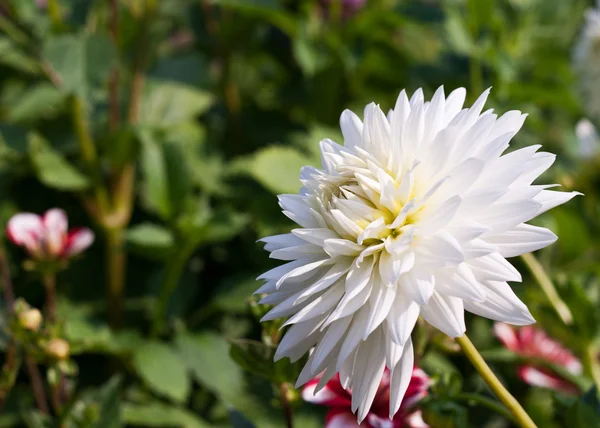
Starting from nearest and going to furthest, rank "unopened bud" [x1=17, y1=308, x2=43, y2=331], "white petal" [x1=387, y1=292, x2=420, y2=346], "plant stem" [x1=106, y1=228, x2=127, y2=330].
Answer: "white petal" [x1=387, y1=292, x2=420, y2=346]
"unopened bud" [x1=17, y1=308, x2=43, y2=331]
"plant stem" [x1=106, y1=228, x2=127, y2=330]

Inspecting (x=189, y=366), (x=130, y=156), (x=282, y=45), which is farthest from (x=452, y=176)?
(x=282, y=45)

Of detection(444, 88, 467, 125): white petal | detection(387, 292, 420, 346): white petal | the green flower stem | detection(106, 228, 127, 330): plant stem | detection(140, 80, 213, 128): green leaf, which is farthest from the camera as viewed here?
detection(140, 80, 213, 128): green leaf

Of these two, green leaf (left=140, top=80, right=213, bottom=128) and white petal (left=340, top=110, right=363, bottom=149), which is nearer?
white petal (left=340, top=110, right=363, bottom=149)

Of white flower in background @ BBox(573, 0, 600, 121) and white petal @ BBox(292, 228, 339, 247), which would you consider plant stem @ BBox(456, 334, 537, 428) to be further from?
white flower in background @ BBox(573, 0, 600, 121)

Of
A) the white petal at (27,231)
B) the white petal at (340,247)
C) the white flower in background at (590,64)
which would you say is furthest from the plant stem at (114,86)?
the white flower in background at (590,64)

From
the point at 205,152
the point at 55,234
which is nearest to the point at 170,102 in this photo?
the point at 205,152

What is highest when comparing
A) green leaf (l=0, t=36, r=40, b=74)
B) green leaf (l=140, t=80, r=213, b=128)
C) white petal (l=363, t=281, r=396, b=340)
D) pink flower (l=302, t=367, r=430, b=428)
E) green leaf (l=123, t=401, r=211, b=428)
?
white petal (l=363, t=281, r=396, b=340)

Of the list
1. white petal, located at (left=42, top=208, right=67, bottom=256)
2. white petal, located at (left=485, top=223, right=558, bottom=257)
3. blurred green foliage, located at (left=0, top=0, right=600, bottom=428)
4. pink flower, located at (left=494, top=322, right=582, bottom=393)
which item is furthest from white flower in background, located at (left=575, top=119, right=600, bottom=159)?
white petal, located at (left=42, top=208, right=67, bottom=256)

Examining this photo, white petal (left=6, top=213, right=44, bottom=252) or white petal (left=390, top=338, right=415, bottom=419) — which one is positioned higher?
white petal (left=390, top=338, right=415, bottom=419)

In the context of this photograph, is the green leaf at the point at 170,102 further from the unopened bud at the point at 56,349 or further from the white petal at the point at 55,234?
the unopened bud at the point at 56,349
